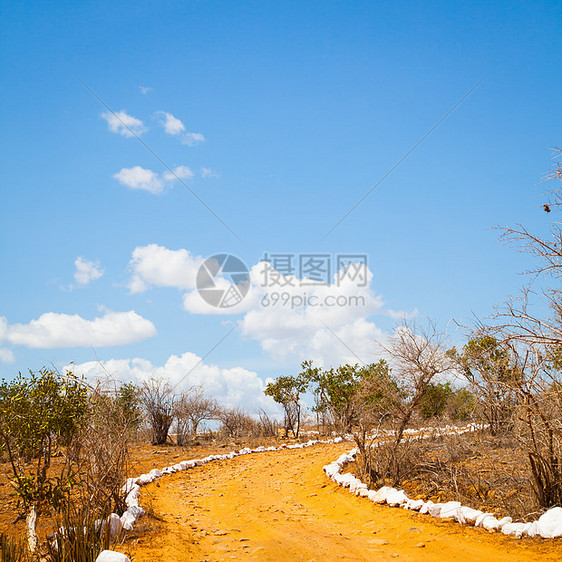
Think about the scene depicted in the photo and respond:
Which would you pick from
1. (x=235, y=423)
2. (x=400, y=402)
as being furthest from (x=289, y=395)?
(x=400, y=402)

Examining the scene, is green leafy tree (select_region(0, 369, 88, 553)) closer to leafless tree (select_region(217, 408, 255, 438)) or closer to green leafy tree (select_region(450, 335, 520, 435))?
green leafy tree (select_region(450, 335, 520, 435))

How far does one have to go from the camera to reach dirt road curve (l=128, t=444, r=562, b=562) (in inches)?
292

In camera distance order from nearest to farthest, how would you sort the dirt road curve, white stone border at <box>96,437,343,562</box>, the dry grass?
the dirt road curve < white stone border at <box>96,437,343,562</box> < the dry grass

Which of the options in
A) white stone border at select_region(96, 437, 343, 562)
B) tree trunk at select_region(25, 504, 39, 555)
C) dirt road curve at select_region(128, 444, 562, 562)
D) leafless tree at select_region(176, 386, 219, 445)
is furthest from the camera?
leafless tree at select_region(176, 386, 219, 445)

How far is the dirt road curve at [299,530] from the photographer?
7.43 metres

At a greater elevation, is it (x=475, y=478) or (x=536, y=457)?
(x=536, y=457)

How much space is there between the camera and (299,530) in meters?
9.02

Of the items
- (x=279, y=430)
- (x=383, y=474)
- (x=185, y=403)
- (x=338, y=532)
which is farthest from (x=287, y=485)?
(x=279, y=430)

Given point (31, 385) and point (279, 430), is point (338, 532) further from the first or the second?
point (279, 430)

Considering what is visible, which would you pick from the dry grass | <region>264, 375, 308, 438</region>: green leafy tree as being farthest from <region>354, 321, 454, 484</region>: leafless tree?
<region>264, 375, 308, 438</region>: green leafy tree

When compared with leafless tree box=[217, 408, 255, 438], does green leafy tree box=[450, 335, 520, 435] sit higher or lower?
higher

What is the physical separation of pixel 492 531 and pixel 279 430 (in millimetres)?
24863

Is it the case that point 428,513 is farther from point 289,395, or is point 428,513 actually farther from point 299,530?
point 289,395

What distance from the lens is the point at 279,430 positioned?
1264 inches
